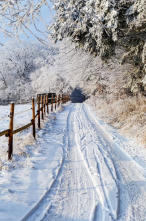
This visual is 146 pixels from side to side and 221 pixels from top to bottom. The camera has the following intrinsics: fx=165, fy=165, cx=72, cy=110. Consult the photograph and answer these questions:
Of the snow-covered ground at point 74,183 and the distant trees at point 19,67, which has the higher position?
the distant trees at point 19,67

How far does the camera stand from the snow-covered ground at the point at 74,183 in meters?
2.32

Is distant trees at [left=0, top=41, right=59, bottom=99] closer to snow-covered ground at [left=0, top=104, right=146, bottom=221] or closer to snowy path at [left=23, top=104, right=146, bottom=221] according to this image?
snow-covered ground at [left=0, top=104, right=146, bottom=221]

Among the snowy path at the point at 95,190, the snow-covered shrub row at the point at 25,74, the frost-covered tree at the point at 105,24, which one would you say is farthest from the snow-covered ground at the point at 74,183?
the snow-covered shrub row at the point at 25,74

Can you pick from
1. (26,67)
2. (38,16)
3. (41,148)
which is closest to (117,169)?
(41,148)

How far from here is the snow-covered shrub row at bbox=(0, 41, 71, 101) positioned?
2877 cm

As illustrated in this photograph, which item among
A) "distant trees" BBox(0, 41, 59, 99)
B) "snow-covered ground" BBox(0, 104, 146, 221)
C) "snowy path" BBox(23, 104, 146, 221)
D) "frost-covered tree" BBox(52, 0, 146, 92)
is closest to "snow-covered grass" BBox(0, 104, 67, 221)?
"snow-covered ground" BBox(0, 104, 146, 221)

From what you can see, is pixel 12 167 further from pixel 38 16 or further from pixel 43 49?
pixel 43 49

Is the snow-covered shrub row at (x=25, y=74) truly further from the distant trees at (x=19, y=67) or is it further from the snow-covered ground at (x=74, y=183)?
the snow-covered ground at (x=74, y=183)

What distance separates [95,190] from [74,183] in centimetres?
43

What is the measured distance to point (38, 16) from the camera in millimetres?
2463

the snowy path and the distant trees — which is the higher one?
the distant trees

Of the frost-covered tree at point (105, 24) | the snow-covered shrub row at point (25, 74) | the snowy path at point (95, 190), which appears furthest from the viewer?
the snow-covered shrub row at point (25, 74)

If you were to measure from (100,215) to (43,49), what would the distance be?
34.5m

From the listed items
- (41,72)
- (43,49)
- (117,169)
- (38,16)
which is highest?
(43,49)
